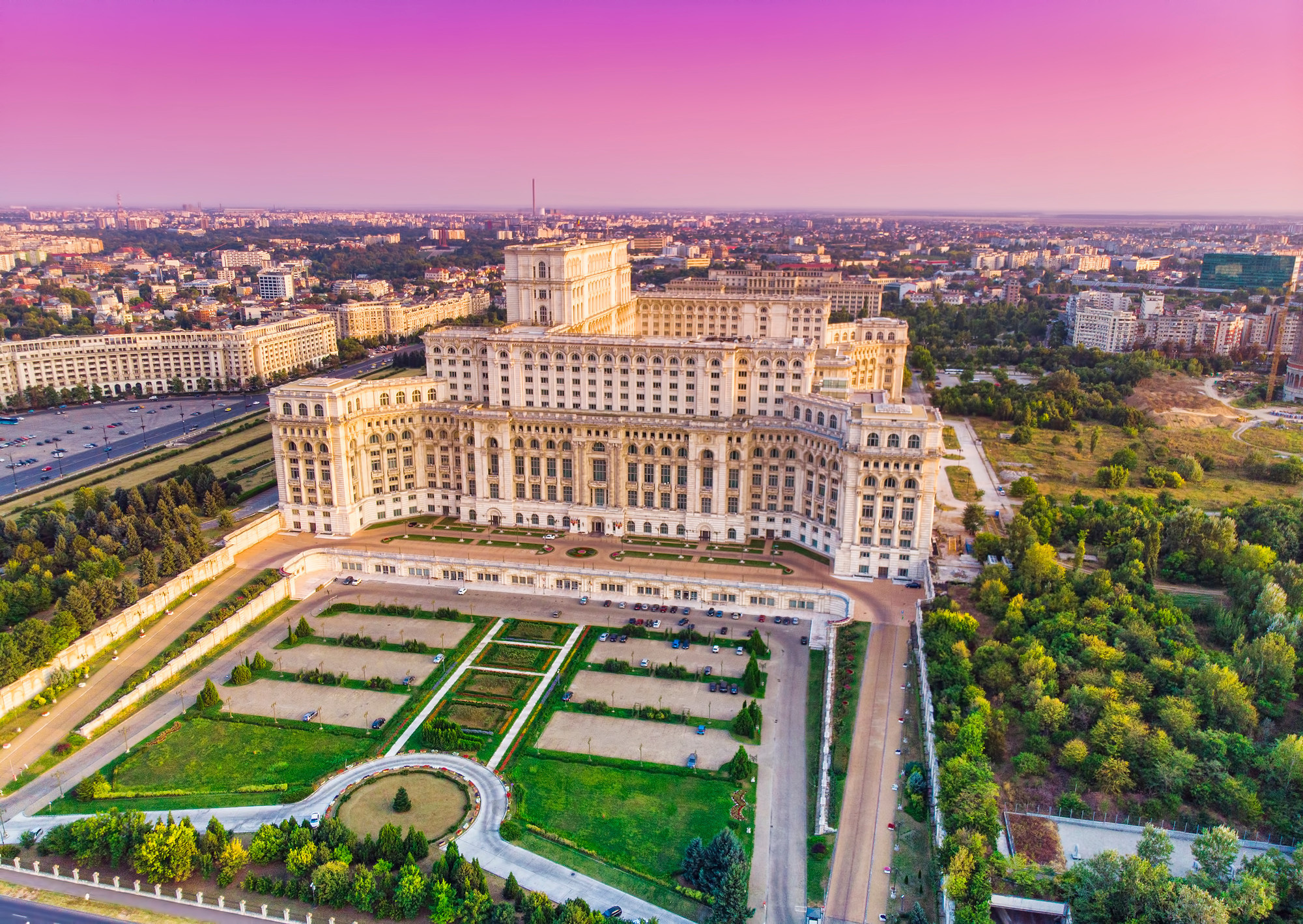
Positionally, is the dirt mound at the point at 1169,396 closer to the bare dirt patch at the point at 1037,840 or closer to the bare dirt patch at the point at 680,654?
the bare dirt patch at the point at 680,654

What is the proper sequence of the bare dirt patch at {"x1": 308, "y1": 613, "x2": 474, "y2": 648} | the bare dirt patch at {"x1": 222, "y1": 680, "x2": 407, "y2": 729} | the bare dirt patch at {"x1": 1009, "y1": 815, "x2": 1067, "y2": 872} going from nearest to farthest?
1. the bare dirt patch at {"x1": 1009, "y1": 815, "x2": 1067, "y2": 872}
2. the bare dirt patch at {"x1": 222, "y1": 680, "x2": 407, "y2": 729}
3. the bare dirt patch at {"x1": 308, "y1": 613, "x2": 474, "y2": 648}

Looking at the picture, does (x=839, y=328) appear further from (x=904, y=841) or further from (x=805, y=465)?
(x=904, y=841)

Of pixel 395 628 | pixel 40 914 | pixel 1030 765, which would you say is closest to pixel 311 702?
pixel 395 628

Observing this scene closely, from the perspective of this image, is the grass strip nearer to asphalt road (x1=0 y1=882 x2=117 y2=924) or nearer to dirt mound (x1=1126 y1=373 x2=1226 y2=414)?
asphalt road (x1=0 y1=882 x2=117 y2=924)

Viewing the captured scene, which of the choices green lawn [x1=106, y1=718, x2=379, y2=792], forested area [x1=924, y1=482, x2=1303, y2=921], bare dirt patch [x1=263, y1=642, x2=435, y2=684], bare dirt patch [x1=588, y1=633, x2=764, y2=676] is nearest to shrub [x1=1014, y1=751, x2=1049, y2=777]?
forested area [x1=924, y1=482, x2=1303, y2=921]

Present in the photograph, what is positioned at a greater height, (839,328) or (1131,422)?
(839,328)

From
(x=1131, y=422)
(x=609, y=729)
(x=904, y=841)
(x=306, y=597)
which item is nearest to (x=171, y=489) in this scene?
(x=306, y=597)

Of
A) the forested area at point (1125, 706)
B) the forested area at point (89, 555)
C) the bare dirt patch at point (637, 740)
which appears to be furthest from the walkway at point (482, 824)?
the forested area at point (89, 555)
